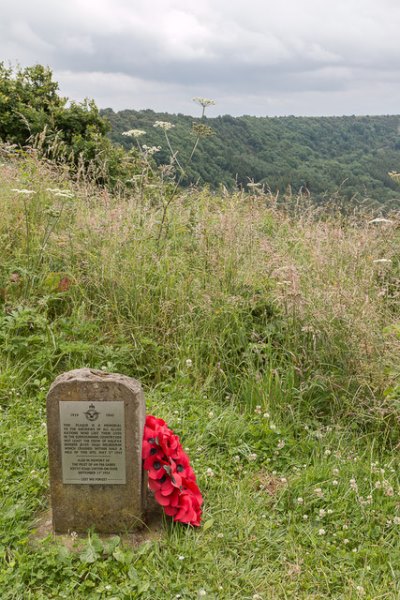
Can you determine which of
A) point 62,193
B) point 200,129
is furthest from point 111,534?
point 200,129

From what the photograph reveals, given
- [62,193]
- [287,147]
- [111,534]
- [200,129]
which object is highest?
[287,147]

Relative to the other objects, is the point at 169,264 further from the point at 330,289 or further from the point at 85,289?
the point at 330,289

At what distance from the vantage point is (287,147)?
3212 cm

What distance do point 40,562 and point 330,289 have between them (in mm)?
2740

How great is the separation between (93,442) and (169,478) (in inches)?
16.8

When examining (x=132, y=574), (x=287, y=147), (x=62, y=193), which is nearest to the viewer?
(x=132, y=574)

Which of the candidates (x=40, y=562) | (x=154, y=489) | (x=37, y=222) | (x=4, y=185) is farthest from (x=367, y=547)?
(x=4, y=185)

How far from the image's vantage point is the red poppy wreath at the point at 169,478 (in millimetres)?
2762

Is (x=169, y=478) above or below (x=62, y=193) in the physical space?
below

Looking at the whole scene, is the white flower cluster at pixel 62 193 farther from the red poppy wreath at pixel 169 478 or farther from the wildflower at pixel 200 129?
the red poppy wreath at pixel 169 478

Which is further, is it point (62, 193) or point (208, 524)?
point (62, 193)

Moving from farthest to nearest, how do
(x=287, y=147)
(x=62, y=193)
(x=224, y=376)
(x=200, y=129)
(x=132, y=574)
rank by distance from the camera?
(x=287, y=147) → (x=200, y=129) → (x=62, y=193) → (x=224, y=376) → (x=132, y=574)

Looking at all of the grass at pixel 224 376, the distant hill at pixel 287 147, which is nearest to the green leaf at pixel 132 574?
the grass at pixel 224 376

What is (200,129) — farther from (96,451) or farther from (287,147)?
(287,147)
